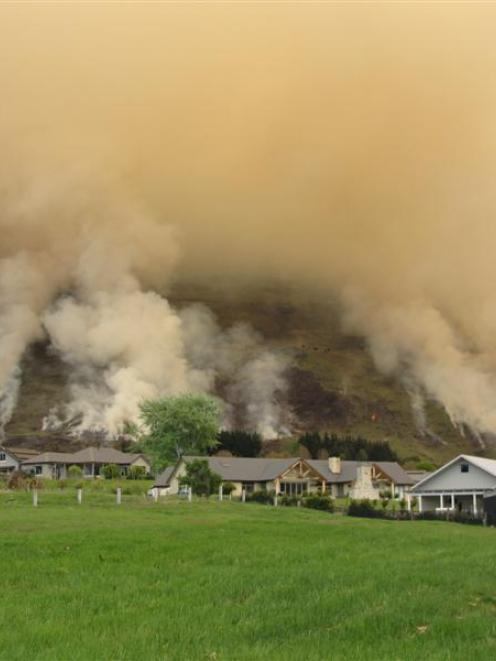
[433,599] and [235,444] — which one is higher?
[235,444]

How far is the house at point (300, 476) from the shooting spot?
104562mm

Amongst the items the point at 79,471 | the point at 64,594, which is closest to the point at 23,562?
the point at 64,594

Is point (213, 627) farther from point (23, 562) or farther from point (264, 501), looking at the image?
point (264, 501)

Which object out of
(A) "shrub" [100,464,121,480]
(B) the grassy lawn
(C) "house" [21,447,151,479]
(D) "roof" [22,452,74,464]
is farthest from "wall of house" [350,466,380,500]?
(B) the grassy lawn

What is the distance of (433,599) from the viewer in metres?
15.1

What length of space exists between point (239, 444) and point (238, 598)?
439ft

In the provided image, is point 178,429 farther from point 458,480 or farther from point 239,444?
point 458,480

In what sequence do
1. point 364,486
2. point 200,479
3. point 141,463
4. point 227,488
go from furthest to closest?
point 141,463, point 364,486, point 227,488, point 200,479

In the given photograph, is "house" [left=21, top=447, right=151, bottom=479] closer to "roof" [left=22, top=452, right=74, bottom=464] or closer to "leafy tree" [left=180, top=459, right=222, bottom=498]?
"roof" [left=22, top=452, right=74, bottom=464]

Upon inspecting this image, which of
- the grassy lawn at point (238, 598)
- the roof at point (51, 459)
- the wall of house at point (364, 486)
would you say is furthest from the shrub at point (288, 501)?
the roof at point (51, 459)

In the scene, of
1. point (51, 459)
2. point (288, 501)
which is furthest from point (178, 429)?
point (288, 501)

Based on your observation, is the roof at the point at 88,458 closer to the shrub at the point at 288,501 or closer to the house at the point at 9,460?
the house at the point at 9,460

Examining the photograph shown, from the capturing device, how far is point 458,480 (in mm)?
80562

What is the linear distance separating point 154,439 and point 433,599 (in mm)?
111482
